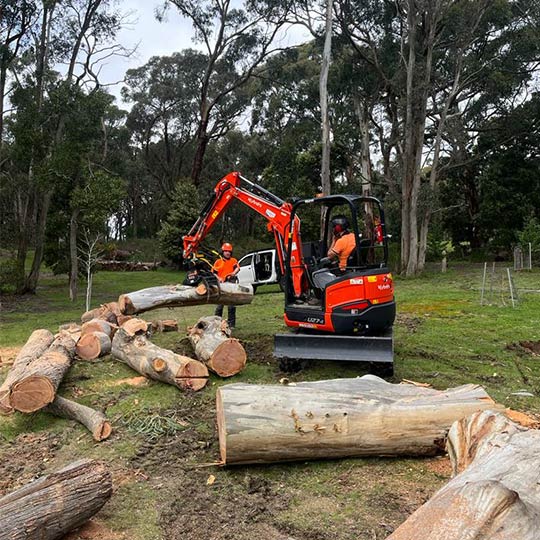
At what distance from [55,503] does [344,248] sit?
189 inches

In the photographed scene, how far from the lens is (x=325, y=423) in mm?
4633

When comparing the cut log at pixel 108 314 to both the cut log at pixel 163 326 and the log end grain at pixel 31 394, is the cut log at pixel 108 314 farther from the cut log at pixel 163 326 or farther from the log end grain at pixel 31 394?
the log end grain at pixel 31 394

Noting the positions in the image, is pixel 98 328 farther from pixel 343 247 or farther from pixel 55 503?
pixel 55 503

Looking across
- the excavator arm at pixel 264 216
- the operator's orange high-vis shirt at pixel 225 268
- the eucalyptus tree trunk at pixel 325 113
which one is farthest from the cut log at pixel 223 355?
the eucalyptus tree trunk at pixel 325 113

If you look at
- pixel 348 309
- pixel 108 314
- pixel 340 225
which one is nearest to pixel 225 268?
pixel 108 314

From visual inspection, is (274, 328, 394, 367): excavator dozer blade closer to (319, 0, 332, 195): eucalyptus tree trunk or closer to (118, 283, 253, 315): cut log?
(118, 283, 253, 315): cut log

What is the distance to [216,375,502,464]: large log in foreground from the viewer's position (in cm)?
452

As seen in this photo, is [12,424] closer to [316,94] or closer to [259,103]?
[316,94]

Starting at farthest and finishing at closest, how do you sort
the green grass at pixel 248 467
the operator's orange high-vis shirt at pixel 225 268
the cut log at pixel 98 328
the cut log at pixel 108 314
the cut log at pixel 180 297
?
the operator's orange high-vis shirt at pixel 225 268 → the cut log at pixel 108 314 → the cut log at pixel 98 328 → the cut log at pixel 180 297 → the green grass at pixel 248 467

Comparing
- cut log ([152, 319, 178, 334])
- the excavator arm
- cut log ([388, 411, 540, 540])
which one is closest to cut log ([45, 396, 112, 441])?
the excavator arm

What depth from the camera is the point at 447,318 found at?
12.2 m

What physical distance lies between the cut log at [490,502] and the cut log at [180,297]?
5.80 meters

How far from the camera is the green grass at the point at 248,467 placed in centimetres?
386

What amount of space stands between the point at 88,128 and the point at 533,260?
21.6m
